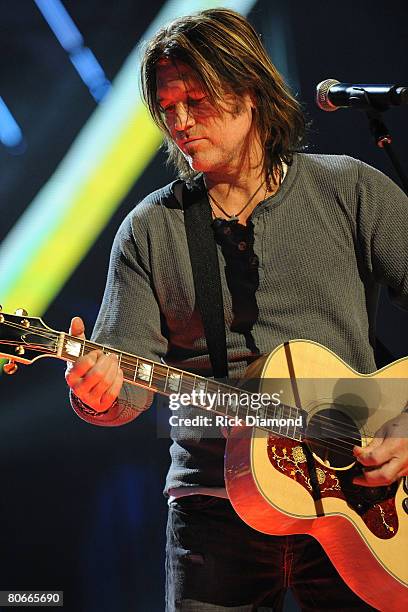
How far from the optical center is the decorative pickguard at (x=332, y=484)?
2.08m

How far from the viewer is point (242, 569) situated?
6.85 ft

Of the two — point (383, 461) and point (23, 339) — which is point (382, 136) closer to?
point (383, 461)

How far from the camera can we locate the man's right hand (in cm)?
202

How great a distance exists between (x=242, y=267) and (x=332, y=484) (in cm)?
65

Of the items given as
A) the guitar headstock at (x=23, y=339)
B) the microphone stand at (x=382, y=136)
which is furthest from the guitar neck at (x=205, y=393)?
the microphone stand at (x=382, y=136)

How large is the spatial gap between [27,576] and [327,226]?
2.01 metres

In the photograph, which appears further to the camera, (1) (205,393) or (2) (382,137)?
(1) (205,393)

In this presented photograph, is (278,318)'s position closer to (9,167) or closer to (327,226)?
(327,226)

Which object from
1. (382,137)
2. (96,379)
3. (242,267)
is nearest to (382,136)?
(382,137)

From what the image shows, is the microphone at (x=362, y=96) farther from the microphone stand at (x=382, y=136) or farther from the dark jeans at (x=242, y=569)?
the dark jeans at (x=242, y=569)

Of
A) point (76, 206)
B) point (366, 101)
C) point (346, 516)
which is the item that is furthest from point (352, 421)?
point (76, 206)

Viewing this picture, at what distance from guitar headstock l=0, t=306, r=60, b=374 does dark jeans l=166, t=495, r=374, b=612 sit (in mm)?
561

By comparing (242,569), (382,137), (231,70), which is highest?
(231,70)

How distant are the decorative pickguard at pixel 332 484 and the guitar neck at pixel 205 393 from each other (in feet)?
0.13
